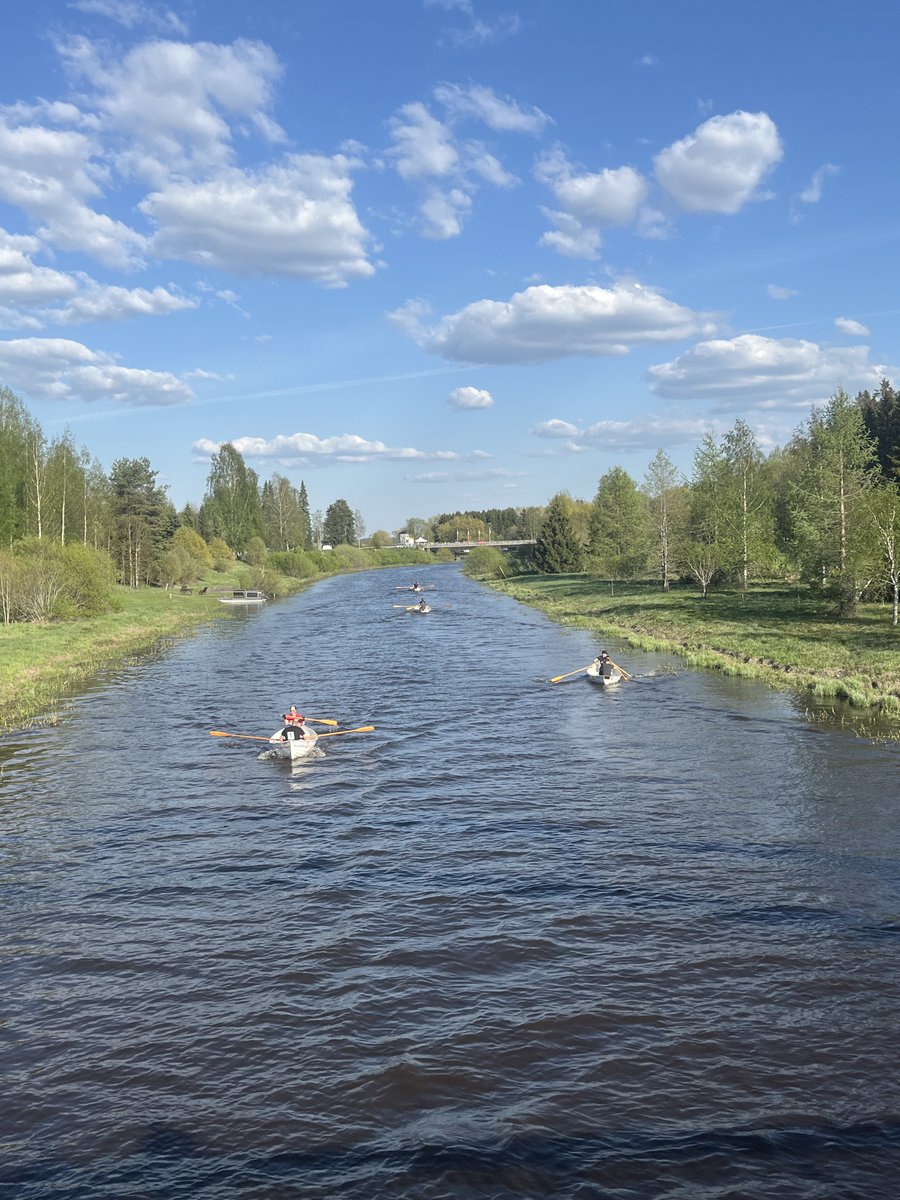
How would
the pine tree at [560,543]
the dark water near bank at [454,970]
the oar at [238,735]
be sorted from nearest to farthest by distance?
the dark water near bank at [454,970]
the oar at [238,735]
the pine tree at [560,543]

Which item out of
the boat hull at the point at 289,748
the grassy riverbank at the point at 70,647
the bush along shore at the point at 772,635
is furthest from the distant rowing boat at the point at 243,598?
the boat hull at the point at 289,748

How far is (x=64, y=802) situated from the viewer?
24.2m

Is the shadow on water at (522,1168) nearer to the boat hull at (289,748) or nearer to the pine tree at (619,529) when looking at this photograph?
the boat hull at (289,748)

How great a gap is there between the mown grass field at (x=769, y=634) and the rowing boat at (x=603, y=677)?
18.8ft

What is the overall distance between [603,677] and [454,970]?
27.1 metres

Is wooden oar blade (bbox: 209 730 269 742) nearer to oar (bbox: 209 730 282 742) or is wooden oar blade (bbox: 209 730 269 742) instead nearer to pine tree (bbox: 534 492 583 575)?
oar (bbox: 209 730 282 742)

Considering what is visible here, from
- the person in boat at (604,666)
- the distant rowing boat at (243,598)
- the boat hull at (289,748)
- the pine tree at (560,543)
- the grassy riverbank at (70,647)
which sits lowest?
the boat hull at (289,748)

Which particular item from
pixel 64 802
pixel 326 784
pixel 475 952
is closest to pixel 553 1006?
pixel 475 952

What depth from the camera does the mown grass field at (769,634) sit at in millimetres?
37425

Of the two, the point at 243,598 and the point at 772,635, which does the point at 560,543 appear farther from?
the point at 772,635

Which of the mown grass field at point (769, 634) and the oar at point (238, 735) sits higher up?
the mown grass field at point (769, 634)

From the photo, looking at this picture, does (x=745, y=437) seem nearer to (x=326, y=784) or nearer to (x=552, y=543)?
(x=552, y=543)

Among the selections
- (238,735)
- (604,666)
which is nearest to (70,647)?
(238,735)

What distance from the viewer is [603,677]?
4081 centimetres
